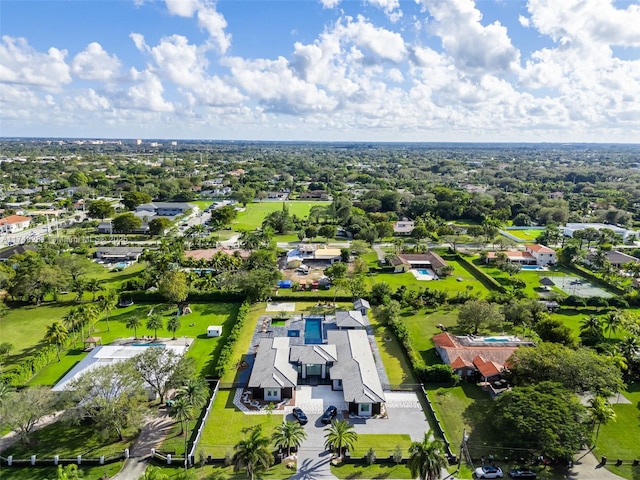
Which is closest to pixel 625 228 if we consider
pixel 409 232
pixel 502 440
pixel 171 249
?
pixel 409 232

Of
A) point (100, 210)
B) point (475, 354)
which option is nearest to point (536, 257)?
point (475, 354)

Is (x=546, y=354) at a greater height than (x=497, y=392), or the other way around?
(x=546, y=354)

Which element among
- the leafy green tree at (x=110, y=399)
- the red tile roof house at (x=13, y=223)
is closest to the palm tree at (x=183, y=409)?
the leafy green tree at (x=110, y=399)

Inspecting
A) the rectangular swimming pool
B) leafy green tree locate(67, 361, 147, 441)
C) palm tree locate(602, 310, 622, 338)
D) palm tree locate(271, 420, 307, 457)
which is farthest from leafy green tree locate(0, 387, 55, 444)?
palm tree locate(602, 310, 622, 338)

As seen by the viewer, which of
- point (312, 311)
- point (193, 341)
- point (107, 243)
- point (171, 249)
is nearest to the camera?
point (193, 341)

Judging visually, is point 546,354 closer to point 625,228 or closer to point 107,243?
point 107,243

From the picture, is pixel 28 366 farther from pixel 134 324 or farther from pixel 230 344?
pixel 230 344
